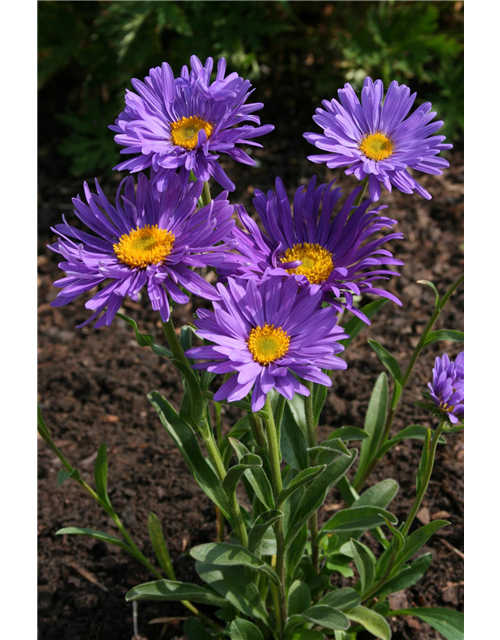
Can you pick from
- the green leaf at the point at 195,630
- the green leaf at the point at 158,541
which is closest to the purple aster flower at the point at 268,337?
the green leaf at the point at 158,541

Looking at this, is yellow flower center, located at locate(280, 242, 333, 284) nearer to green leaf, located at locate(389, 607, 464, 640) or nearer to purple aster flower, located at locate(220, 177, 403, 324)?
purple aster flower, located at locate(220, 177, 403, 324)

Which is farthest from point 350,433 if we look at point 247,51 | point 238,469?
point 247,51

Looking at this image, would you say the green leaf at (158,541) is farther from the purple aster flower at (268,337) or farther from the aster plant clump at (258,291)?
the purple aster flower at (268,337)

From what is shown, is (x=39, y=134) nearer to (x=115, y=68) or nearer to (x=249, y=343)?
(x=115, y=68)

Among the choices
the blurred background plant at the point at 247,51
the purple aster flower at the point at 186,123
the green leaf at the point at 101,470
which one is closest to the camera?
the purple aster flower at the point at 186,123

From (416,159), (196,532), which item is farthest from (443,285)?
(416,159)

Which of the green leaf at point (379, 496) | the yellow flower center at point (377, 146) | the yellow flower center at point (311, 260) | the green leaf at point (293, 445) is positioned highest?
the yellow flower center at point (377, 146)
